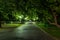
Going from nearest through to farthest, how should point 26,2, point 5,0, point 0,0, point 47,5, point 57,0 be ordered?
point 57,0 → point 47,5 → point 26,2 → point 5,0 → point 0,0

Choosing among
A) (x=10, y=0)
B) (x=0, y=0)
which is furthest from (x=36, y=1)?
(x=0, y=0)

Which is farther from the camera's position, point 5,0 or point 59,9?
point 5,0

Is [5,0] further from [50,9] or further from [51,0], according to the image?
[51,0]

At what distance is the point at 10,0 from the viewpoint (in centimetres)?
2378

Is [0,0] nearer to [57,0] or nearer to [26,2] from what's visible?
[26,2]

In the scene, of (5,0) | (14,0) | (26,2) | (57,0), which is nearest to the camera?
(57,0)

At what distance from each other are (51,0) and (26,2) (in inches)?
187

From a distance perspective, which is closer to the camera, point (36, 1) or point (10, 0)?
Answer: point (36, 1)

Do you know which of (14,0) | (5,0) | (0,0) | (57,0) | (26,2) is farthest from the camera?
(0,0)

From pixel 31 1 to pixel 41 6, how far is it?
3.87 feet

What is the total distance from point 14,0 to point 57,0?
7.23m

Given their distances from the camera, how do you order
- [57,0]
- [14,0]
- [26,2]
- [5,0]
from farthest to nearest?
[5,0] → [14,0] → [26,2] → [57,0]

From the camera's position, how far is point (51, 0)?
16.6m

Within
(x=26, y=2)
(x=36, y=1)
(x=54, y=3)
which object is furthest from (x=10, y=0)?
(x=54, y=3)
